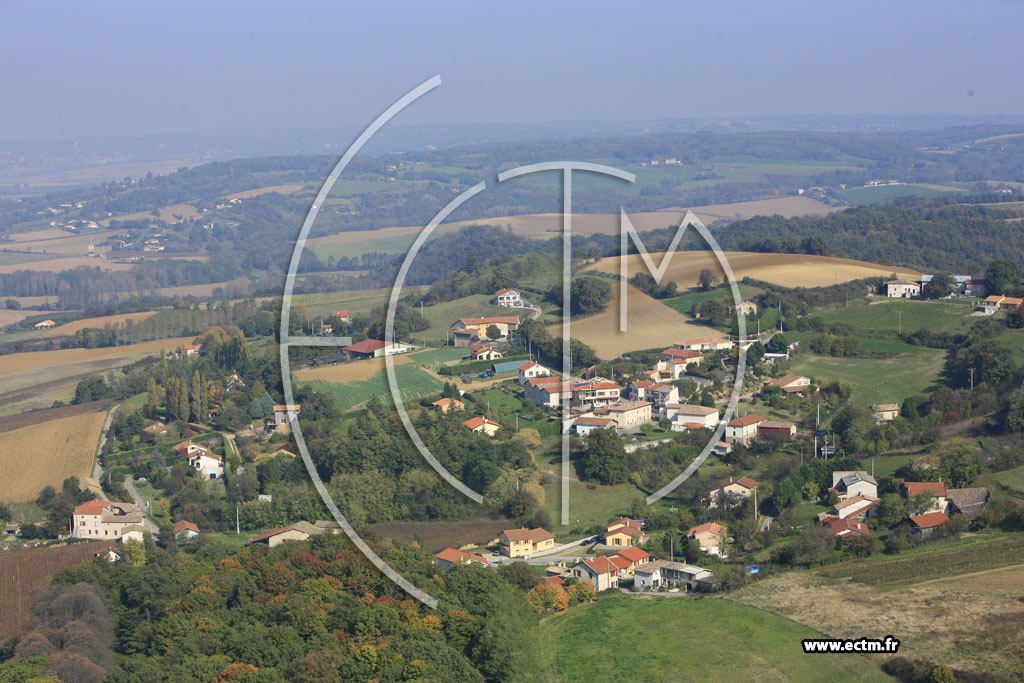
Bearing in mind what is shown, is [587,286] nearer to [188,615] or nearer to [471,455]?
[471,455]

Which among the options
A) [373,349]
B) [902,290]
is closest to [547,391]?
[373,349]

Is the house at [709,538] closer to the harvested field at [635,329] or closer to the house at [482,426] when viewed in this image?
the house at [482,426]

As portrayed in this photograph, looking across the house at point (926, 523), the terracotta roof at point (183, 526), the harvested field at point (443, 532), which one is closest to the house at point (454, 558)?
the harvested field at point (443, 532)

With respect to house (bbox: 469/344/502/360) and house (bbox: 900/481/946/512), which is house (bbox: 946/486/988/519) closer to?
house (bbox: 900/481/946/512)

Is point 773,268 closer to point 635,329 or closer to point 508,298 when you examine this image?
point 635,329

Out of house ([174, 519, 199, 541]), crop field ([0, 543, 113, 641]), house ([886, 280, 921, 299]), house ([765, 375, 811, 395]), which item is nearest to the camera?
crop field ([0, 543, 113, 641])

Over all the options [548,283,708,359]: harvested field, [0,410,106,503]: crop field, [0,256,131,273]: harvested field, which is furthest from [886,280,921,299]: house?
[0,256,131,273]: harvested field

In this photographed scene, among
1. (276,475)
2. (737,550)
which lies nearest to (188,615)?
(276,475)
